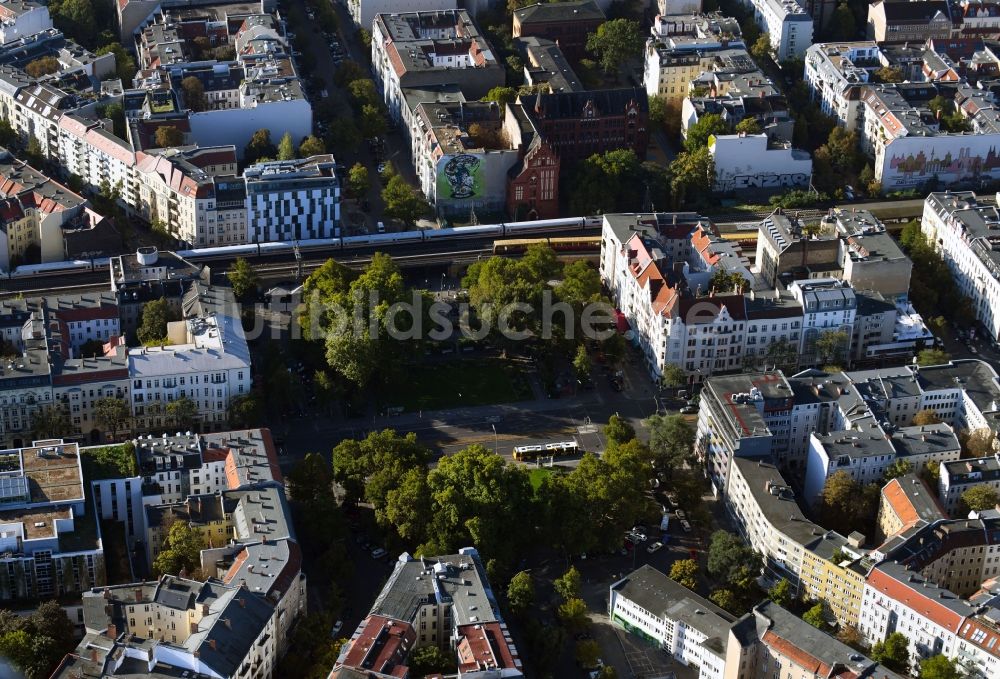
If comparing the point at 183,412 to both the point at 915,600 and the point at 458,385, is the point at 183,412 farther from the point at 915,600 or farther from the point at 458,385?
the point at 915,600

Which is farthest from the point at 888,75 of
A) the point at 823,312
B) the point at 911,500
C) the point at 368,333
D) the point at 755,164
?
the point at 911,500

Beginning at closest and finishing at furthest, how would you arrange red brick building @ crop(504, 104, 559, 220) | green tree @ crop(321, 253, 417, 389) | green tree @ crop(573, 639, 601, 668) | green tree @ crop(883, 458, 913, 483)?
green tree @ crop(573, 639, 601, 668) → green tree @ crop(883, 458, 913, 483) → green tree @ crop(321, 253, 417, 389) → red brick building @ crop(504, 104, 559, 220)

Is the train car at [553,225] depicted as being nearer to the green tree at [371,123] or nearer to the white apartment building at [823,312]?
the green tree at [371,123]

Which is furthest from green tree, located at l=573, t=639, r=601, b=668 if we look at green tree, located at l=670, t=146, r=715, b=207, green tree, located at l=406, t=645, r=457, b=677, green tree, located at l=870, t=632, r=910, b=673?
green tree, located at l=670, t=146, r=715, b=207

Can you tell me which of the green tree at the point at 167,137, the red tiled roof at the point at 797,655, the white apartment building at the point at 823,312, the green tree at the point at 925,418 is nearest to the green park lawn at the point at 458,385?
the white apartment building at the point at 823,312

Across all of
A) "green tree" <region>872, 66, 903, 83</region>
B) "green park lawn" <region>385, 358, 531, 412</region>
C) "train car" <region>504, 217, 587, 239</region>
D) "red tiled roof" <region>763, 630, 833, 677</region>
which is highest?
"green tree" <region>872, 66, 903, 83</region>

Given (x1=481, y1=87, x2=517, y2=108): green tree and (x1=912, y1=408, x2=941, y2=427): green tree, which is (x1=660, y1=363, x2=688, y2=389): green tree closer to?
(x1=912, y1=408, x2=941, y2=427): green tree

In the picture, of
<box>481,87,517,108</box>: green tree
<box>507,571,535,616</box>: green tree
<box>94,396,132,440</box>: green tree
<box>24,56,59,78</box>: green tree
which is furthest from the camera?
<box>24,56,59,78</box>: green tree
